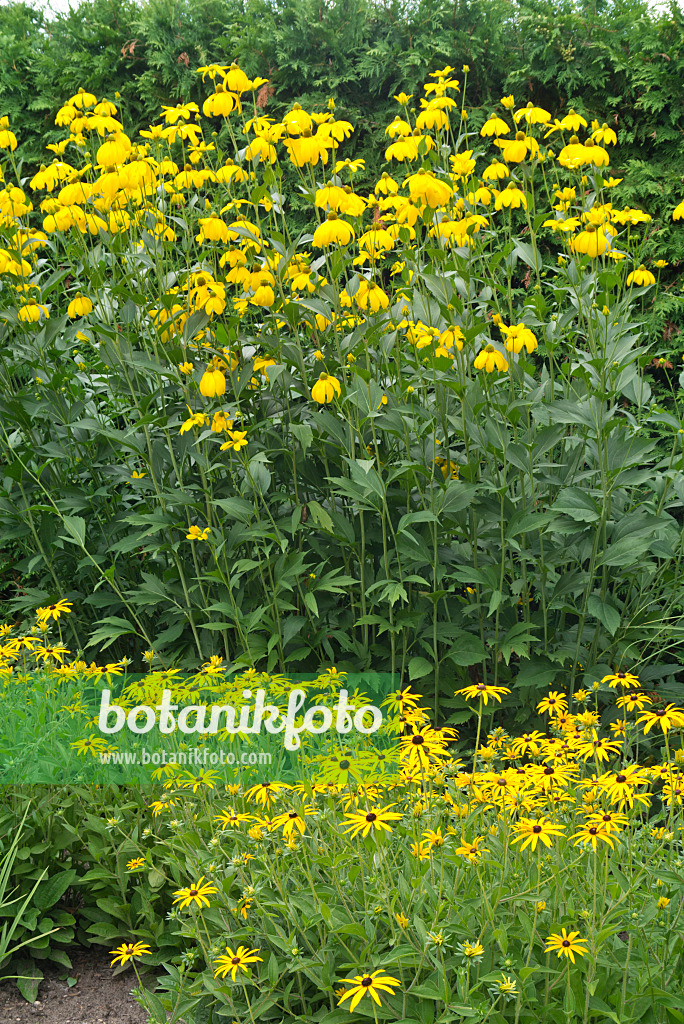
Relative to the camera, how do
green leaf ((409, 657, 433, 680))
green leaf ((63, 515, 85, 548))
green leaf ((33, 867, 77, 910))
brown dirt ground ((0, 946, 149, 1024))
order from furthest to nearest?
green leaf ((63, 515, 85, 548))
green leaf ((409, 657, 433, 680))
green leaf ((33, 867, 77, 910))
brown dirt ground ((0, 946, 149, 1024))

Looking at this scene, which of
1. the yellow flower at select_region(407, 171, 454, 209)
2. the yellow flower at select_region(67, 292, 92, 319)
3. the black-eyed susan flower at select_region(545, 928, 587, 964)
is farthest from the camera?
the yellow flower at select_region(67, 292, 92, 319)

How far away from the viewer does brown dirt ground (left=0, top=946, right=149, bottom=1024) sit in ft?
6.02

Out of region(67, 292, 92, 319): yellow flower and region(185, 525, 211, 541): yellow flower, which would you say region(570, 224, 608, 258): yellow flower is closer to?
region(185, 525, 211, 541): yellow flower

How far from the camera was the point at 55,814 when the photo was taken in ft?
6.66

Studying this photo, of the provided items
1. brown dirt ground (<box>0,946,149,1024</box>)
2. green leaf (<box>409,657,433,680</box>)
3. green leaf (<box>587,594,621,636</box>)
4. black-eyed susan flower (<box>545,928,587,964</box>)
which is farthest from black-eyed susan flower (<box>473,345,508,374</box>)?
brown dirt ground (<box>0,946,149,1024</box>)

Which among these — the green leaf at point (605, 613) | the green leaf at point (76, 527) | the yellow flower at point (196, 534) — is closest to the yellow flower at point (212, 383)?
the yellow flower at point (196, 534)

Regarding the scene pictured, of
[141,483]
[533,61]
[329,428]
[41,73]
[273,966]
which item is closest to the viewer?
[273,966]

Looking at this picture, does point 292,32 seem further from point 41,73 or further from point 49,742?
point 49,742

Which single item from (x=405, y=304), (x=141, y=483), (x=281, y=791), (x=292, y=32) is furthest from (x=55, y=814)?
(x=292, y=32)

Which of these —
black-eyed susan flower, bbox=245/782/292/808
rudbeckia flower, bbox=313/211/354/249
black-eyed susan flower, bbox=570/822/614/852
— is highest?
rudbeckia flower, bbox=313/211/354/249

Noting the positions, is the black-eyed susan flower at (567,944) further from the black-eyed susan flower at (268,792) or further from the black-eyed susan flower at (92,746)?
the black-eyed susan flower at (92,746)

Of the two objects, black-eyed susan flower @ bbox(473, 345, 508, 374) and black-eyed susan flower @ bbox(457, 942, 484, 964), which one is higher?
black-eyed susan flower @ bbox(473, 345, 508, 374)

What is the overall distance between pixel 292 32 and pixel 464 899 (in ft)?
14.4

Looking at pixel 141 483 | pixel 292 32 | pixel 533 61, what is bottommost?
pixel 141 483
